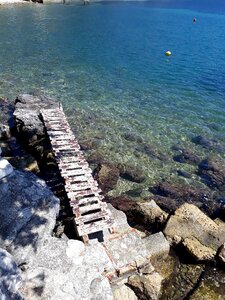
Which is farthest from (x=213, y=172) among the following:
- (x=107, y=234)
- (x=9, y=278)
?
(x=9, y=278)

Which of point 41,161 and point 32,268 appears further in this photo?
point 41,161

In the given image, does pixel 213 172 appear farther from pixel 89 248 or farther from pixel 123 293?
pixel 123 293

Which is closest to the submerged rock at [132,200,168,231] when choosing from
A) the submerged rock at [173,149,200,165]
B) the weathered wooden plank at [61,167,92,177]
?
the weathered wooden plank at [61,167,92,177]

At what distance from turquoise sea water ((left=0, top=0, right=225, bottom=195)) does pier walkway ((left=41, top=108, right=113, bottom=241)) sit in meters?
3.12

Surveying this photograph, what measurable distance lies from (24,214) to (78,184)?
3.98 m

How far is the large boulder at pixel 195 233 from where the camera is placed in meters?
12.6

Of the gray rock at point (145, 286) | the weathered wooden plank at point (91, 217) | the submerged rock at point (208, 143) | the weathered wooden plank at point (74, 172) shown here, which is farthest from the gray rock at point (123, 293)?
the submerged rock at point (208, 143)

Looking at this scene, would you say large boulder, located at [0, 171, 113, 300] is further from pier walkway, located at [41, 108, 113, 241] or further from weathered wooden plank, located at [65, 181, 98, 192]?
weathered wooden plank, located at [65, 181, 98, 192]

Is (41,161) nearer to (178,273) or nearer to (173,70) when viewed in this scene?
(178,273)

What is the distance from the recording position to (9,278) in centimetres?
870

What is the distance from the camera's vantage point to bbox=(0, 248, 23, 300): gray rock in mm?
8367

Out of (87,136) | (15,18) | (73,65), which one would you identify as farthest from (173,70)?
(15,18)

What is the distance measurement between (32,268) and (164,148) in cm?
1457

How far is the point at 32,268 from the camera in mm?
9781
